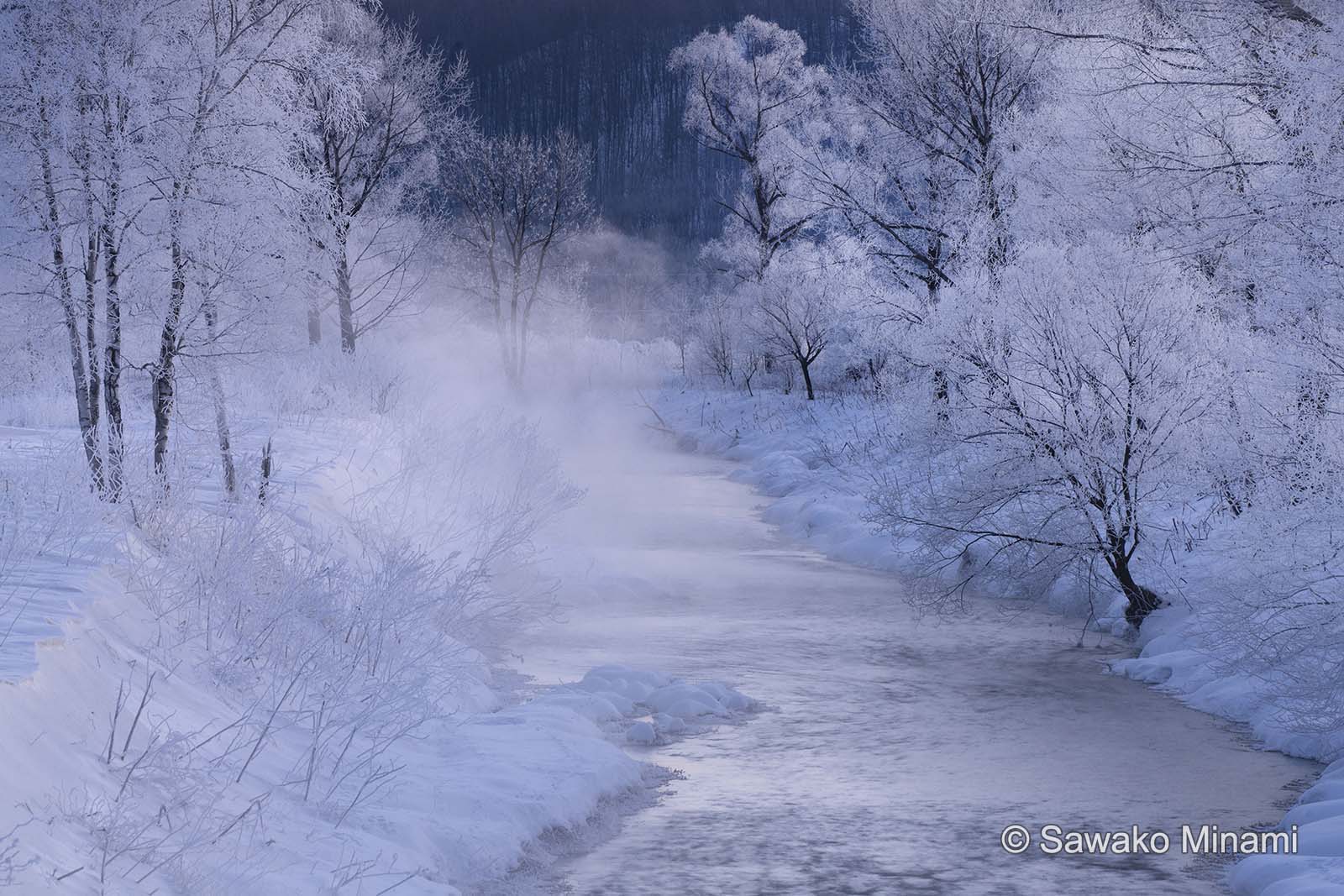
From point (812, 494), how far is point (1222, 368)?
32.6 ft

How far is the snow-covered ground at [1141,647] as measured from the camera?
591cm

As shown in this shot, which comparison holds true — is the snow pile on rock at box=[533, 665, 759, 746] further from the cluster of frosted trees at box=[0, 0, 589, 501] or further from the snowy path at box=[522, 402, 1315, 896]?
the cluster of frosted trees at box=[0, 0, 589, 501]

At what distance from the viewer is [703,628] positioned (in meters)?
12.1

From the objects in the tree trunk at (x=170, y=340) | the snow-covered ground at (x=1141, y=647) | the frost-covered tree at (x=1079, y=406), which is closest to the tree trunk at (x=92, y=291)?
the tree trunk at (x=170, y=340)

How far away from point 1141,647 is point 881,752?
408 cm

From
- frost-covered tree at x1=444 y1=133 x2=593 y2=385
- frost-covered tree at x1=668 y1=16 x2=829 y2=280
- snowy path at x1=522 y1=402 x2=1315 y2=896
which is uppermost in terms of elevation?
frost-covered tree at x1=668 y1=16 x2=829 y2=280

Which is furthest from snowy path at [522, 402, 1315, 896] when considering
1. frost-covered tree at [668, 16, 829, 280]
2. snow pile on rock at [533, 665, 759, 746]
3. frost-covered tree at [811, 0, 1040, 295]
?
frost-covered tree at [668, 16, 829, 280]

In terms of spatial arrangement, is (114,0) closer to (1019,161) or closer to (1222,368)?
(1222,368)

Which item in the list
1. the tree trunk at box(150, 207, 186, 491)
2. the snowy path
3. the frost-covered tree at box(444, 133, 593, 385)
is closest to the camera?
the snowy path

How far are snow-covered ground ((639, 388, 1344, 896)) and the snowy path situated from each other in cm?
9

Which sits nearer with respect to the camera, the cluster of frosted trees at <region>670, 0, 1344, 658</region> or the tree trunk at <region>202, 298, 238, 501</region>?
the cluster of frosted trees at <region>670, 0, 1344, 658</region>

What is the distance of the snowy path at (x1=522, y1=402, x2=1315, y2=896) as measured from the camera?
244 inches

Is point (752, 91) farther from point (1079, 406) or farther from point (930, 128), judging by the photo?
point (1079, 406)

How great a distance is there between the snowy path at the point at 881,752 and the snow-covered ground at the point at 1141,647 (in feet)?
0.31
